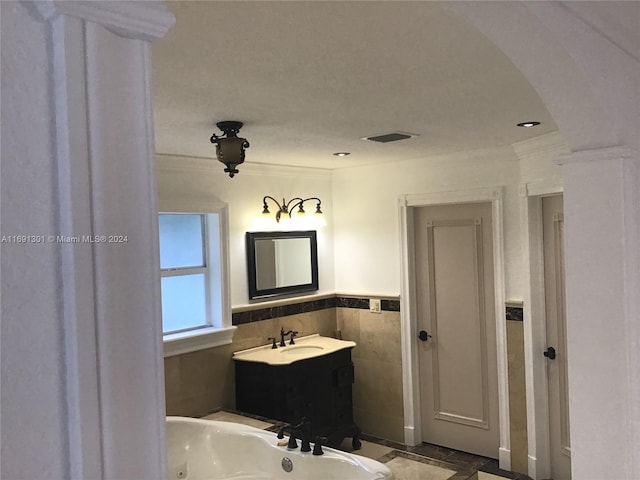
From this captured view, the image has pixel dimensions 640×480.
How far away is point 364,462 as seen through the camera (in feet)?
9.61

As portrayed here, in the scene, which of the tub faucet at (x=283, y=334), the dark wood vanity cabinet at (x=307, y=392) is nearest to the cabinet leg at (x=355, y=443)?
the dark wood vanity cabinet at (x=307, y=392)

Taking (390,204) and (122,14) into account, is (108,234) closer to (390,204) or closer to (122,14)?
(122,14)

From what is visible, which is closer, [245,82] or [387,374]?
[245,82]

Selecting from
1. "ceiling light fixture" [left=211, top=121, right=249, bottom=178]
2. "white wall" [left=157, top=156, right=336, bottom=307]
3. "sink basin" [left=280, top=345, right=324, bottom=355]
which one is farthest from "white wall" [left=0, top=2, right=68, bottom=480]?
"sink basin" [left=280, top=345, right=324, bottom=355]

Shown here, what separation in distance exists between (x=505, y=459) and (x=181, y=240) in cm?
273

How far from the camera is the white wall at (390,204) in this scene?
13.2ft

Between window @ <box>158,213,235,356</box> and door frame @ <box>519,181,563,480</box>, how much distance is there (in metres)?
2.05

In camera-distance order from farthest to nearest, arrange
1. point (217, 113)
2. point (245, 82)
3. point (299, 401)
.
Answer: point (299, 401) < point (217, 113) < point (245, 82)

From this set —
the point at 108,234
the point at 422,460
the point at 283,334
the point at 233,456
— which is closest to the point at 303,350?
the point at 283,334

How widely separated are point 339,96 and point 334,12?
2.97ft

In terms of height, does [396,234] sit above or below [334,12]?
below

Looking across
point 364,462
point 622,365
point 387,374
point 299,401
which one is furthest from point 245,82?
point 387,374

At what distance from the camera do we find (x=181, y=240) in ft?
13.5

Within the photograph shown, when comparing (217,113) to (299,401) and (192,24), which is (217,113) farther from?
(299,401)
